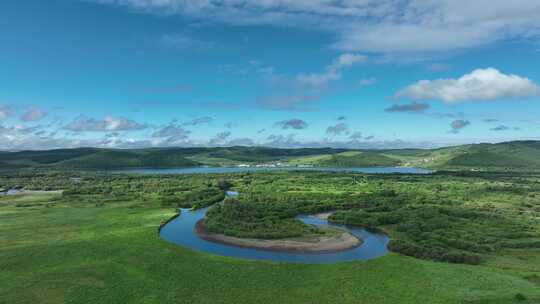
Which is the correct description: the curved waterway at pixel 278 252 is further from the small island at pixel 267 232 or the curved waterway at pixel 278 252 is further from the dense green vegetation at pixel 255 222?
the dense green vegetation at pixel 255 222

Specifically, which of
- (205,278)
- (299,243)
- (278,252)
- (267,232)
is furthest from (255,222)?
(205,278)

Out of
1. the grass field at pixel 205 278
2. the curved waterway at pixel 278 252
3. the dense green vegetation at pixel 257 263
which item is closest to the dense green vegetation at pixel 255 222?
the dense green vegetation at pixel 257 263

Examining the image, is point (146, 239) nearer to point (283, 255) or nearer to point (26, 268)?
point (26, 268)

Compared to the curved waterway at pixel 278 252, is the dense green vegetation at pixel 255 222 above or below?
above

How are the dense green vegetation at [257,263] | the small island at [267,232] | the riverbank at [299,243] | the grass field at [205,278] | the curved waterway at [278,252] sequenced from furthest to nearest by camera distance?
1. the small island at [267,232]
2. the riverbank at [299,243]
3. the curved waterway at [278,252]
4. the dense green vegetation at [257,263]
5. the grass field at [205,278]

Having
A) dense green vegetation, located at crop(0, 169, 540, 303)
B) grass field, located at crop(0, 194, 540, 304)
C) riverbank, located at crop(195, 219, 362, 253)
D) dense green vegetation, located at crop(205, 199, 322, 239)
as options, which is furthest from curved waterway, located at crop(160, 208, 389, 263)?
dense green vegetation, located at crop(205, 199, 322, 239)

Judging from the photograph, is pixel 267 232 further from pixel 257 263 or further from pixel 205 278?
pixel 205 278

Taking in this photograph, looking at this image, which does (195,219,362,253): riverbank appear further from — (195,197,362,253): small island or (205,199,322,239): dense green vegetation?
(205,199,322,239): dense green vegetation
